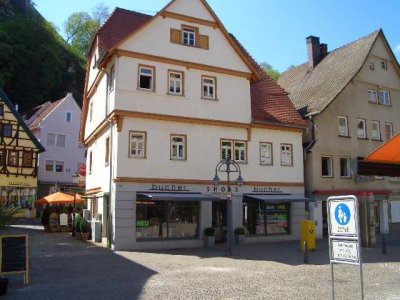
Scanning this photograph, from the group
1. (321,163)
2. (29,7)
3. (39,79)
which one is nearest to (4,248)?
(321,163)

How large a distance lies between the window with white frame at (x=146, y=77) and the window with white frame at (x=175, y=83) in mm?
942

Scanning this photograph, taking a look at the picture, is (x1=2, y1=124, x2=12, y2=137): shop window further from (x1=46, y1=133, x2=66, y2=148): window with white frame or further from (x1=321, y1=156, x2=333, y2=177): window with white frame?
(x1=321, y1=156, x2=333, y2=177): window with white frame

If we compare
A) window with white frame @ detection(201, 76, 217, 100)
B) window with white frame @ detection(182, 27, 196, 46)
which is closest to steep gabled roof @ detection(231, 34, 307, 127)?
window with white frame @ detection(201, 76, 217, 100)

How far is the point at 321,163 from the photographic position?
27.6m

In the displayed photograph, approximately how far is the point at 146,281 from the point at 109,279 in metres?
1.06

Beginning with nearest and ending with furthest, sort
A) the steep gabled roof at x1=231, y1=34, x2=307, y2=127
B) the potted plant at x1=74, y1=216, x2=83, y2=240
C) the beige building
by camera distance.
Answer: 1. the potted plant at x1=74, y1=216, x2=83, y2=240
2. the steep gabled roof at x1=231, y1=34, x2=307, y2=127
3. the beige building

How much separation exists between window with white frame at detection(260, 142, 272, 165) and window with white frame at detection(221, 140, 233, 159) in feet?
6.62

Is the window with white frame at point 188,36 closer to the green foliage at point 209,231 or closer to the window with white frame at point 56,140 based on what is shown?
the green foliage at point 209,231

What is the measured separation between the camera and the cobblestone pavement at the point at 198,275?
10430mm

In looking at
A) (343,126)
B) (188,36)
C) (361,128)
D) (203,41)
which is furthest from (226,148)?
(361,128)

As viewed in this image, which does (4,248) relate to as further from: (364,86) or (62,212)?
(364,86)

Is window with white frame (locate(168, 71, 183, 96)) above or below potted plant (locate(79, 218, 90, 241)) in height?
above

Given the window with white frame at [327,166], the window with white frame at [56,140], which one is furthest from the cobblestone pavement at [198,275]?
the window with white frame at [56,140]

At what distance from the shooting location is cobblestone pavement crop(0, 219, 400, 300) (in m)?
10.4
